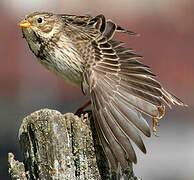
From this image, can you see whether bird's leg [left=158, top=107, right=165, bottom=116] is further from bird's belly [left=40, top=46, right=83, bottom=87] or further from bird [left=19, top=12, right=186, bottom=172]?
bird's belly [left=40, top=46, right=83, bottom=87]

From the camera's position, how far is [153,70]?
13711mm

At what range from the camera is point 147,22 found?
1599cm

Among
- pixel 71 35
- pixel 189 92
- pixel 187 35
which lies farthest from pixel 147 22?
pixel 71 35

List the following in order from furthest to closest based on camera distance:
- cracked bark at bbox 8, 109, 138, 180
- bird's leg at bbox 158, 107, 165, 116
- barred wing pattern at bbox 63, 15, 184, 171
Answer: bird's leg at bbox 158, 107, 165, 116 < barred wing pattern at bbox 63, 15, 184, 171 < cracked bark at bbox 8, 109, 138, 180

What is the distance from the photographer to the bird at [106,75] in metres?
5.62

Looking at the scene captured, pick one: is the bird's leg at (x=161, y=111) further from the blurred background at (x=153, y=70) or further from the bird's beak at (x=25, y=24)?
the blurred background at (x=153, y=70)

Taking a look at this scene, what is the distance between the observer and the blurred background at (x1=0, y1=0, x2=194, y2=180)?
1198 centimetres

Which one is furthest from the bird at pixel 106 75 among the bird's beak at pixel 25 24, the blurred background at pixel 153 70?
the blurred background at pixel 153 70

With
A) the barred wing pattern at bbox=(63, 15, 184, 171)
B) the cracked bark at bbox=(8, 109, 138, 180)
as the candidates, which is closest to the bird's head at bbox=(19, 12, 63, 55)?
the barred wing pattern at bbox=(63, 15, 184, 171)

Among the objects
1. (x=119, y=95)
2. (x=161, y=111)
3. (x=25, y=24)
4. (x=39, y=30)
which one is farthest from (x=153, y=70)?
(x=119, y=95)

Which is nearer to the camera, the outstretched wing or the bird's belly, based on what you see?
the outstretched wing

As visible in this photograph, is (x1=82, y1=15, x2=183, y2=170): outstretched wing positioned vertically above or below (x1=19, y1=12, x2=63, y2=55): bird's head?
below

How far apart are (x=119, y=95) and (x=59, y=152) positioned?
42.8 inches

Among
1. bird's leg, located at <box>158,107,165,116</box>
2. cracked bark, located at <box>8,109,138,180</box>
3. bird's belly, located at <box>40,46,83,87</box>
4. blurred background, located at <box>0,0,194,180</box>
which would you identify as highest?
blurred background, located at <box>0,0,194,180</box>
